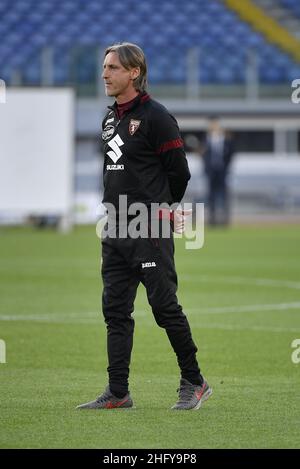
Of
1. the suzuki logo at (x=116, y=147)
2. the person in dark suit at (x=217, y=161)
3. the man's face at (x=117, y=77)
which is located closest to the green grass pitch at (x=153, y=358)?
the suzuki logo at (x=116, y=147)

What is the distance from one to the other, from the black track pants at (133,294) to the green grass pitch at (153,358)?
32 cm

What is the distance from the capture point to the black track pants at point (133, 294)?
7.26 meters

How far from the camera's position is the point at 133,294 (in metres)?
7.45

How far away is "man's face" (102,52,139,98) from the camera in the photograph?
7.27 m

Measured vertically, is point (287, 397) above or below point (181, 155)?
below

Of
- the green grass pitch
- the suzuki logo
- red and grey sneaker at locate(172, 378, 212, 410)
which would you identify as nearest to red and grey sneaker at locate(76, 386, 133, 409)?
the green grass pitch

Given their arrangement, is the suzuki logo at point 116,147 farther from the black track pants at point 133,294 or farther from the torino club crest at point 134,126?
the black track pants at point 133,294

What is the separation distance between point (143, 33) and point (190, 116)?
138 inches

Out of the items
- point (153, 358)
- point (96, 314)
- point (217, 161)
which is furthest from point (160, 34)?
point (153, 358)

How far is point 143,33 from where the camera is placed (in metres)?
36.8

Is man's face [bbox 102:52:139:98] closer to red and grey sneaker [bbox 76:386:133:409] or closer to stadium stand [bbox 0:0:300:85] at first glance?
red and grey sneaker [bbox 76:386:133:409]

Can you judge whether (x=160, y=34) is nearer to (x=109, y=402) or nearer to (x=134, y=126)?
(x=134, y=126)
